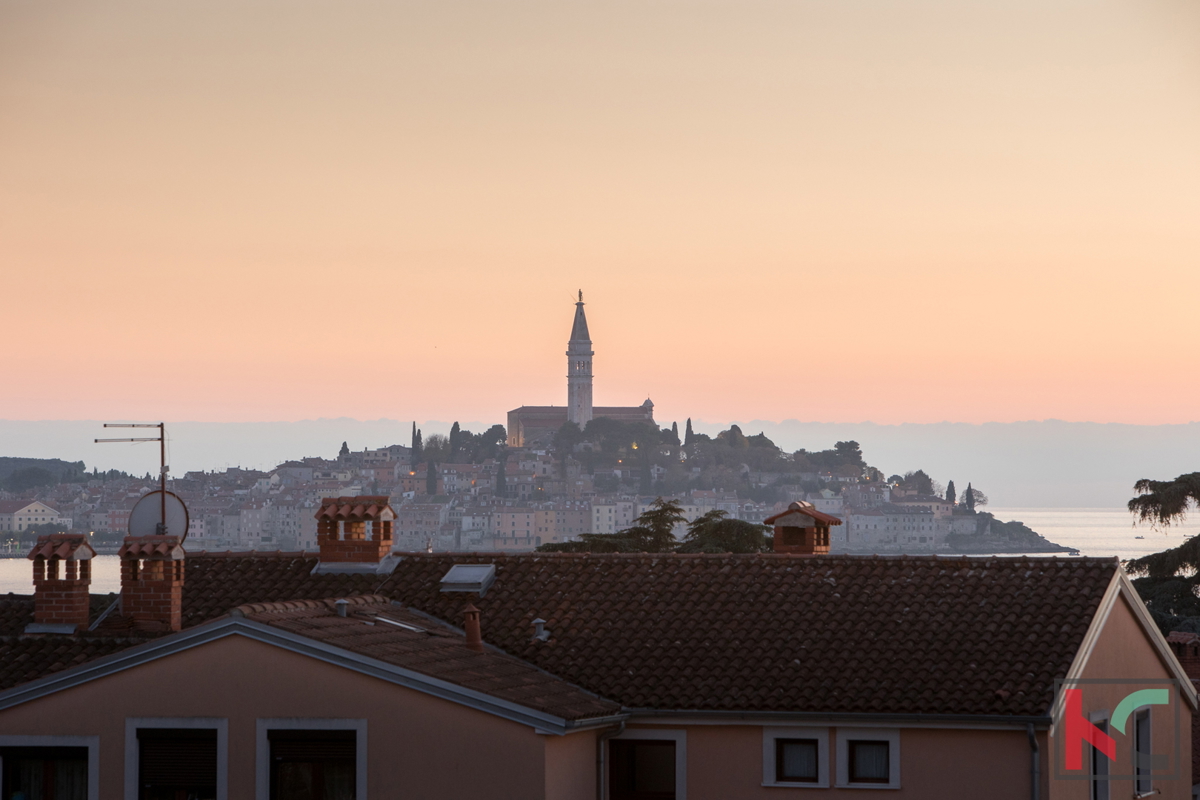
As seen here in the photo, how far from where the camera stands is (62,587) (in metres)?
12.7

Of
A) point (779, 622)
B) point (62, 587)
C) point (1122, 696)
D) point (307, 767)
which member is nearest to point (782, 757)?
point (779, 622)

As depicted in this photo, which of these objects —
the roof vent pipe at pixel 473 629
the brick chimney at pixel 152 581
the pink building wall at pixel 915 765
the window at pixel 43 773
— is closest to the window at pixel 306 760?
the window at pixel 43 773

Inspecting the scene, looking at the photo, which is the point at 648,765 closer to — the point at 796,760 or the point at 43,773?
the point at 796,760

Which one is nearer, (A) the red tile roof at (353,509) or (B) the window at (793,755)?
(B) the window at (793,755)

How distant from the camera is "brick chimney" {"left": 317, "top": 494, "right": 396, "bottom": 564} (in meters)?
13.6

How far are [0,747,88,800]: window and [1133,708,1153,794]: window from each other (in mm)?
8236

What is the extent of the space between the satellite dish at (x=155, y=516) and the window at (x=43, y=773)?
332 centimetres

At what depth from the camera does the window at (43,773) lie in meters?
10.2

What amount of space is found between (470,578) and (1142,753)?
19.2ft

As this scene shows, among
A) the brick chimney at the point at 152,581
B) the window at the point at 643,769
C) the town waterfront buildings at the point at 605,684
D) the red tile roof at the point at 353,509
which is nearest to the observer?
the town waterfront buildings at the point at 605,684

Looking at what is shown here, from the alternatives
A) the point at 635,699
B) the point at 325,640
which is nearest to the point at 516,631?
the point at 635,699

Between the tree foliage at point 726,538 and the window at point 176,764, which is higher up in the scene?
the tree foliage at point 726,538

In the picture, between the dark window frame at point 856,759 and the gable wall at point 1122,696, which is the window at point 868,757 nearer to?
the dark window frame at point 856,759

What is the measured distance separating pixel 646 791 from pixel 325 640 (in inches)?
105
